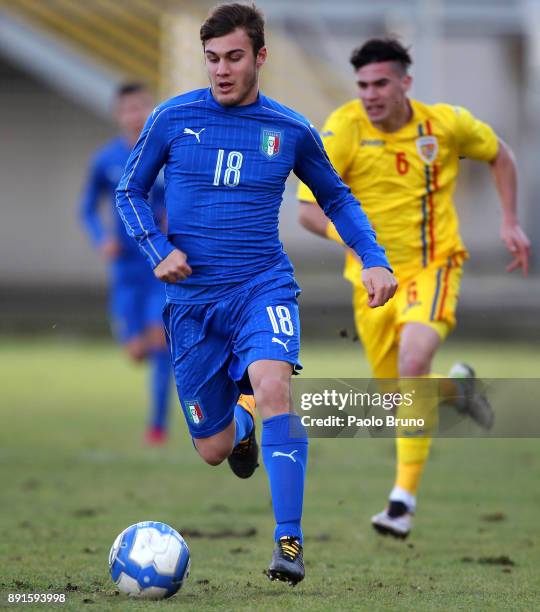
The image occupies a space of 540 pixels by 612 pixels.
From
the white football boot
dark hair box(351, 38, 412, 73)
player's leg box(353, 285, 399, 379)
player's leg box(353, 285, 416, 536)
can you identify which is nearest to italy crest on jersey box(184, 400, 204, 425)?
player's leg box(353, 285, 416, 536)

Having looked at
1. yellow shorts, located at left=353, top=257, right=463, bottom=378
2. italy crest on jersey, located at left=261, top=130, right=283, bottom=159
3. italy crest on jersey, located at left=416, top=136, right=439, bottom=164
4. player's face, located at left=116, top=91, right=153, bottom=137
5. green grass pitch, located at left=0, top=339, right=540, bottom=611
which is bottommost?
green grass pitch, located at left=0, top=339, right=540, bottom=611

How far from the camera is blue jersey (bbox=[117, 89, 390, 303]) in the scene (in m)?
5.20

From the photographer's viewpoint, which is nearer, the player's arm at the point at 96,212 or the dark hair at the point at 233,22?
the dark hair at the point at 233,22

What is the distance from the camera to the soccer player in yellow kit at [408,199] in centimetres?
667

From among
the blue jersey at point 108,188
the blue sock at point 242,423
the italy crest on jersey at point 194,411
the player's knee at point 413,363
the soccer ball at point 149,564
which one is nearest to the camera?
the soccer ball at point 149,564

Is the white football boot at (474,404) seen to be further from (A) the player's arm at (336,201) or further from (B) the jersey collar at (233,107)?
(B) the jersey collar at (233,107)

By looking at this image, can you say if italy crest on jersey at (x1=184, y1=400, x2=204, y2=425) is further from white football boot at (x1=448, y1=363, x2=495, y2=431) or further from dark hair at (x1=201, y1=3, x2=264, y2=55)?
white football boot at (x1=448, y1=363, x2=495, y2=431)

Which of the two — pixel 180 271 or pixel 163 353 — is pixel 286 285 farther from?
pixel 163 353

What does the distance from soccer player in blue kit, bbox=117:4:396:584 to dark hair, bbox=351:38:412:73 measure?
1492 mm

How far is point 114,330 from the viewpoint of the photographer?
66.0 feet

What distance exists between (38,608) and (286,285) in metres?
1.59

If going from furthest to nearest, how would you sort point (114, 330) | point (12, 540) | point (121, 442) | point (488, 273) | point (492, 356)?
point (488, 273), point (114, 330), point (492, 356), point (121, 442), point (12, 540)

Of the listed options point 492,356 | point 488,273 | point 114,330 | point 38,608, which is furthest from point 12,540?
point 488,273

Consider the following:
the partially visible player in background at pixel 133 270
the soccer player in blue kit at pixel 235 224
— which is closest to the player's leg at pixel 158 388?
the partially visible player in background at pixel 133 270
